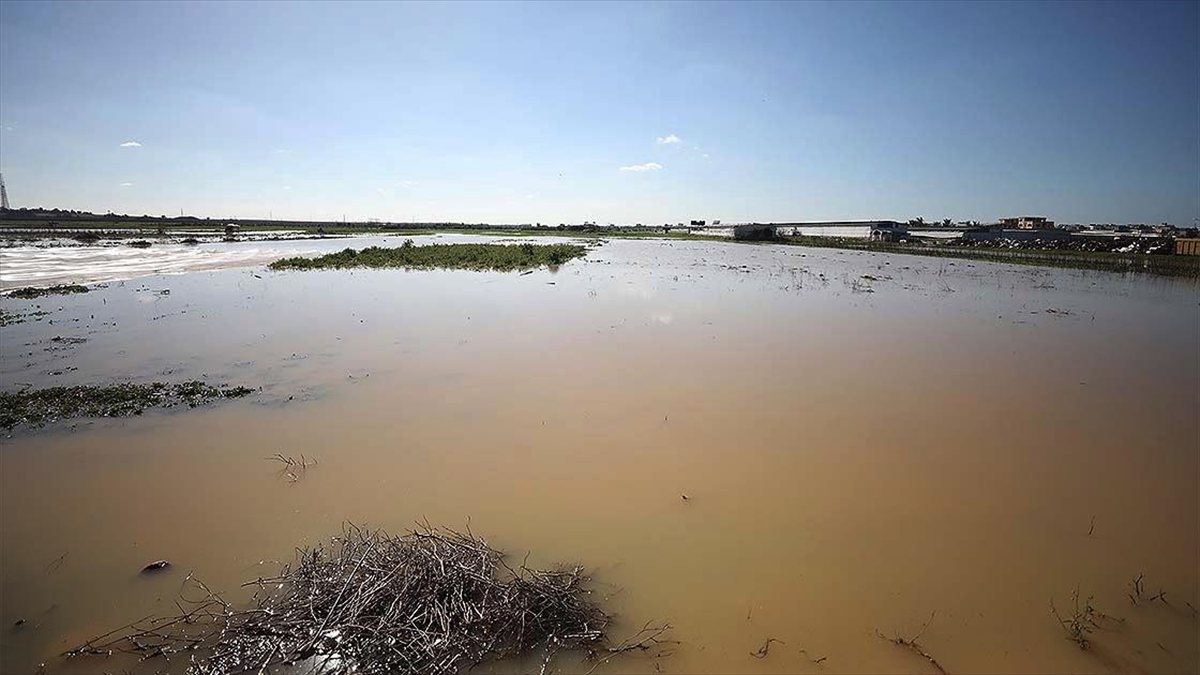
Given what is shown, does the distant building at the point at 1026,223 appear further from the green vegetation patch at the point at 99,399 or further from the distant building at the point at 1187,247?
the green vegetation patch at the point at 99,399

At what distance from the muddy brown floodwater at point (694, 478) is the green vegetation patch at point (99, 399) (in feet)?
1.48

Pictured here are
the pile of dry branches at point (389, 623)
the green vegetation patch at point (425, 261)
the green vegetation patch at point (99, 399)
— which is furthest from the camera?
the green vegetation patch at point (425, 261)

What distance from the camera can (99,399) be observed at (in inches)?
301

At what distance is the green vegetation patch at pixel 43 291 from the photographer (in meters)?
17.0

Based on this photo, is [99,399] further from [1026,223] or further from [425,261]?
[1026,223]

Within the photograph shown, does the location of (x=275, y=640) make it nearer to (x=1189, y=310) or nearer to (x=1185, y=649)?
(x=1185, y=649)

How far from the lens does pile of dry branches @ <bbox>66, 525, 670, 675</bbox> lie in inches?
127

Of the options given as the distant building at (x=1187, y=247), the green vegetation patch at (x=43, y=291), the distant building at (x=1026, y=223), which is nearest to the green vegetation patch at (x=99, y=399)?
the green vegetation patch at (x=43, y=291)

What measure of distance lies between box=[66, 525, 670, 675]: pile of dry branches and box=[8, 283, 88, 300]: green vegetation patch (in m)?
20.7

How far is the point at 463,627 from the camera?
336 cm

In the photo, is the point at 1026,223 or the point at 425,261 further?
the point at 1026,223

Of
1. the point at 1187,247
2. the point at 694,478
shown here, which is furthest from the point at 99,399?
the point at 1187,247

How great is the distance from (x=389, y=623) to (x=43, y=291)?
23296 mm

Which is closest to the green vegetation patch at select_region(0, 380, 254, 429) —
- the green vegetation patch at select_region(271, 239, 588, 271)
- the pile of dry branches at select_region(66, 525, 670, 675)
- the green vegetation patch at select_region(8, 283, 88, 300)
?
the pile of dry branches at select_region(66, 525, 670, 675)
